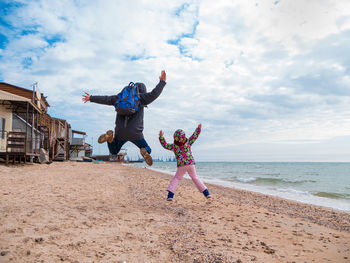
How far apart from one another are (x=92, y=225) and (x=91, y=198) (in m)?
2.85

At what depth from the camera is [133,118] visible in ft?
14.6

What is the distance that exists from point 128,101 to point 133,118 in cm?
31

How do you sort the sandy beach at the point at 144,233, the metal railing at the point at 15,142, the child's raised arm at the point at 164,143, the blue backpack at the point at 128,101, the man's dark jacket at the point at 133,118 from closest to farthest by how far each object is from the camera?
1. the sandy beach at the point at 144,233
2. the blue backpack at the point at 128,101
3. the man's dark jacket at the point at 133,118
4. the child's raised arm at the point at 164,143
5. the metal railing at the point at 15,142

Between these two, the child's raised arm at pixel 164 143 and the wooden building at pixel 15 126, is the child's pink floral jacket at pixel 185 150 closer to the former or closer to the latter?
the child's raised arm at pixel 164 143

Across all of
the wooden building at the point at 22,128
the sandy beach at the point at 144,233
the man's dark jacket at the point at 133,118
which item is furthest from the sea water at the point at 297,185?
the wooden building at the point at 22,128

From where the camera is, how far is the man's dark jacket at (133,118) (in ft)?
14.3

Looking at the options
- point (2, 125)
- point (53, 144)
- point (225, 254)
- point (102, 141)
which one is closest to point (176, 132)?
point (102, 141)

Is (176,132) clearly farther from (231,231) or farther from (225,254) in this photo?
(225,254)

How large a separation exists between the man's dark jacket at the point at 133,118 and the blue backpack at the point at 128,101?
0.11 meters

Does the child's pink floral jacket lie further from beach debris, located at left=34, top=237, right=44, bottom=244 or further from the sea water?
the sea water

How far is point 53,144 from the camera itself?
25844mm

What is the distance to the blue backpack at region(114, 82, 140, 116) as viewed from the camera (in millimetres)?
4254

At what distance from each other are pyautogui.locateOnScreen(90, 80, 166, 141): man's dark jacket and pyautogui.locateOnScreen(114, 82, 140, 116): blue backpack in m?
0.11

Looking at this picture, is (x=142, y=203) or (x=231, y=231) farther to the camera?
(x=142, y=203)
